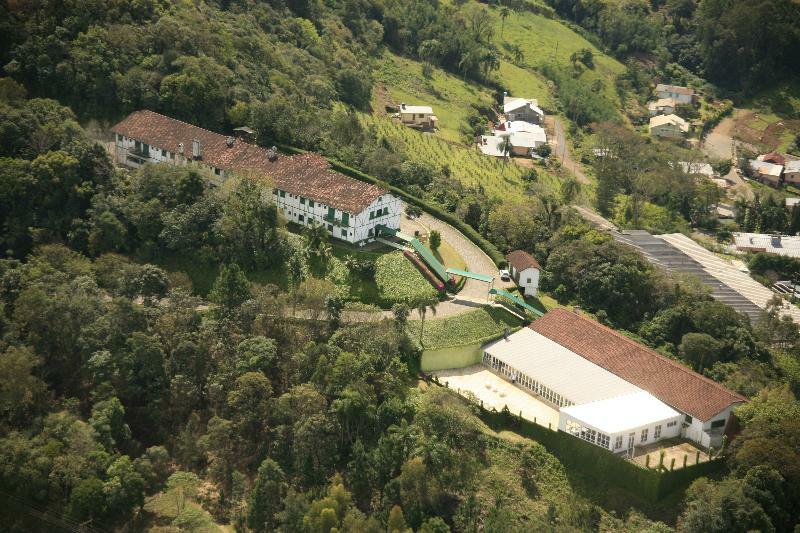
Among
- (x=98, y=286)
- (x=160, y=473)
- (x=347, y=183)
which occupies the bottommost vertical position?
(x=160, y=473)

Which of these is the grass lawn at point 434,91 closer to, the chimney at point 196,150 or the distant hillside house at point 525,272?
the chimney at point 196,150

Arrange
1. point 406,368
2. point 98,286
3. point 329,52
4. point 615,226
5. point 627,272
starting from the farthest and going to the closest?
point 329,52 < point 615,226 < point 627,272 < point 98,286 < point 406,368

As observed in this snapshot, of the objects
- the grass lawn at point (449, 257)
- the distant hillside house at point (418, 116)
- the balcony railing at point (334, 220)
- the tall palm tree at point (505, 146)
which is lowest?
the tall palm tree at point (505, 146)

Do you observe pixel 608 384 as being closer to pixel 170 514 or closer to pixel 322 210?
pixel 322 210

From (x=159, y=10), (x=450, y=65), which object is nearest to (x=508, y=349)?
(x=159, y=10)

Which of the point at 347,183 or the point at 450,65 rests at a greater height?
the point at 347,183

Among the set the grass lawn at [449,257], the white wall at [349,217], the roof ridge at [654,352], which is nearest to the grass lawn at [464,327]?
the roof ridge at [654,352]

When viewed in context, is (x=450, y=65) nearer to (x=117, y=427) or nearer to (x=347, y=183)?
(x=347, y=183)
